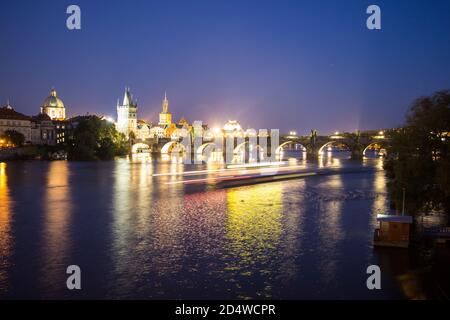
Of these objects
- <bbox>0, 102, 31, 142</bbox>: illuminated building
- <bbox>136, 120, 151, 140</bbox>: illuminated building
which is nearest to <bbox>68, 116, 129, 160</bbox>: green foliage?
<bbox>0, 102, 31, 142</bbox>: illuminated building

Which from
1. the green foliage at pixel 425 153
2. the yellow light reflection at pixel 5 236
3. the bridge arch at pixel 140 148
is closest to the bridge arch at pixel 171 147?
the bridge arch at pixel 140 148

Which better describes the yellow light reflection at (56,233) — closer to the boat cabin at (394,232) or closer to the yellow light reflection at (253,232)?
the yellow light reflection at (253,232)

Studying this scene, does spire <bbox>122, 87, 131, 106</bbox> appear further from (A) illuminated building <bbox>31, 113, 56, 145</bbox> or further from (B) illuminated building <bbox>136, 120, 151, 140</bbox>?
(A) illuminated building <bbox>31, 113, 56, 145</bbox>

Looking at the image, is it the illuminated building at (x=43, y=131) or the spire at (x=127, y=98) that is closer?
the illuminated building at (x=43, y=131)

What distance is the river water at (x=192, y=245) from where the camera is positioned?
1339 centimetres

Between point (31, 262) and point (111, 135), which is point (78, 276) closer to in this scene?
point (31, 262)

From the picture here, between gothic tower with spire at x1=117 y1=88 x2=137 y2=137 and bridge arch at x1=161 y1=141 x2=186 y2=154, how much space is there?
20.1 metres

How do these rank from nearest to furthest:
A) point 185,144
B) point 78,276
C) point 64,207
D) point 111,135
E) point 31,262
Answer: point 78,276 → point 31,262 → point 64,207 → point 111,135 → point 185,144

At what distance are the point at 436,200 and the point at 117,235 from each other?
12892 millimetres

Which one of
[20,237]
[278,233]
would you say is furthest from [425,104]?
[20,237]

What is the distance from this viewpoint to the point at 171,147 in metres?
116
